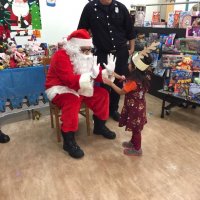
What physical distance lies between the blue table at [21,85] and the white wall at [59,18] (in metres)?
0.74

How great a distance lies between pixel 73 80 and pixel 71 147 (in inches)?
23.1

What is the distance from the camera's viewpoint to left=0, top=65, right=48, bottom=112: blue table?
2494 mm

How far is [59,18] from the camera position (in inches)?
126

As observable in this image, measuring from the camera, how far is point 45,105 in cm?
283

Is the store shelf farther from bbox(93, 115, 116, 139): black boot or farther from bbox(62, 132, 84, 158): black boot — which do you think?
bbox(62, 132, 84, 158): black boot

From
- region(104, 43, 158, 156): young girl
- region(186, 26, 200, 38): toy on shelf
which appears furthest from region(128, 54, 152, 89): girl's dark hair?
region(186, 26, 200, 38): toy on shelf

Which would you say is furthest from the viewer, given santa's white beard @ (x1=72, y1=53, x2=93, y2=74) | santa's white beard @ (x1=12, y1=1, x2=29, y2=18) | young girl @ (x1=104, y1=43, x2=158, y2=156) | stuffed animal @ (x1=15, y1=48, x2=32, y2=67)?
santa's white beard @ (x1=12, y1=1, x2=29, y2=18)

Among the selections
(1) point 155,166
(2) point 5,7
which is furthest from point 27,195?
(2) point 5,7

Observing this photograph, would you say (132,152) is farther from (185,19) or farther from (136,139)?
(185,19)

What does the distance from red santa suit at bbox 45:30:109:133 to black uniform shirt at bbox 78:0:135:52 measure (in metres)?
0.40

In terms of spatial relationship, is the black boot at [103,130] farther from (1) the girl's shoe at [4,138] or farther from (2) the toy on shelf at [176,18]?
(2) the toy on shelf at [176,18]

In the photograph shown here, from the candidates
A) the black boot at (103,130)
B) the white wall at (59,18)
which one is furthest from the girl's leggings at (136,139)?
the white wall at (59,18)

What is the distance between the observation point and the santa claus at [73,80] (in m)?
1.97

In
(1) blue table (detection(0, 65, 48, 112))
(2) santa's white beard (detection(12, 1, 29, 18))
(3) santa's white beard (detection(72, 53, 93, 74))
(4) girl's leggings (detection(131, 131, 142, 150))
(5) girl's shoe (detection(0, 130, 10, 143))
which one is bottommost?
(5) girl's shoe (detection(0, 130, 10, 143))
